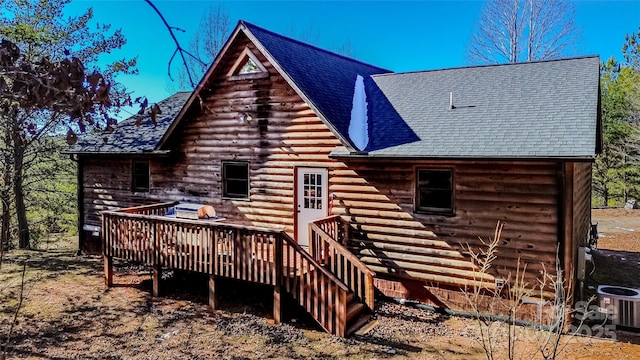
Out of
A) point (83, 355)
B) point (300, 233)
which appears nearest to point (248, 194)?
point (300, 233)

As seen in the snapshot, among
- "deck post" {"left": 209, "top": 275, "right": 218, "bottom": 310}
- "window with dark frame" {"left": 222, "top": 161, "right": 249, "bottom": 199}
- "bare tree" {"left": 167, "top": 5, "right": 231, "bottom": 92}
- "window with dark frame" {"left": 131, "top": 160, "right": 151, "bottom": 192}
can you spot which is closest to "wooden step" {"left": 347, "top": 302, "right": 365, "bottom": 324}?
"deck post" {"left": 209, "top": 275, "right": 218, "bottom": 310}

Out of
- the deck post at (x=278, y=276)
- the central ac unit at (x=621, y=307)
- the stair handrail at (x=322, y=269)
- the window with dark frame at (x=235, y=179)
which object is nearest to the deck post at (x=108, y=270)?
the window with dark frame at (x=235, y=179)

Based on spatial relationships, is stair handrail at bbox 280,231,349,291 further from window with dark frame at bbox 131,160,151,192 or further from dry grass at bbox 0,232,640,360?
window with dark frame at bbox 131,160,151,192

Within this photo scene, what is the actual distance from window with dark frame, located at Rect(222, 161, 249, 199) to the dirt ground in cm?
242


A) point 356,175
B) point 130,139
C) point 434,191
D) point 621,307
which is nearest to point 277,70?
point 356,175

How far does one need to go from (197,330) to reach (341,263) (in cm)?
296

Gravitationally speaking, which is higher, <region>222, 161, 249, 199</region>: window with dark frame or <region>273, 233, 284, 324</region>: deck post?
<region>222, 161, 249, 199</region>: window with dark frame

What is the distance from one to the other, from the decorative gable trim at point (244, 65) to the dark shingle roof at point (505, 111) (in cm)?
363

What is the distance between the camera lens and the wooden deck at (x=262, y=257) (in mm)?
7691

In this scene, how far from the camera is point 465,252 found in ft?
26.5

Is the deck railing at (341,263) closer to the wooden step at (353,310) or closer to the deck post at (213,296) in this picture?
the wooden step at (353,310)

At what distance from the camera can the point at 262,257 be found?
8172 mm

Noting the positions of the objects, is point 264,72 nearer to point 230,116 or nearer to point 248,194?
point 230,116

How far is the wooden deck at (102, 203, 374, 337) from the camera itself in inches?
303
